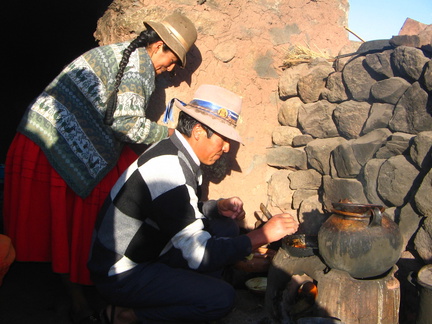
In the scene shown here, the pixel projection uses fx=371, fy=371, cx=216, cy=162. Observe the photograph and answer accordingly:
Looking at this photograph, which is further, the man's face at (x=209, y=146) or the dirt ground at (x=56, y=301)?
the dirt ground at (x=56, y=301)

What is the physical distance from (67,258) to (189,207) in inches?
45.8

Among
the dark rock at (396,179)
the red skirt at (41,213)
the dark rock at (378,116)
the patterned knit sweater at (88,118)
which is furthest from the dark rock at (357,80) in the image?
the red skirt at (41,213)

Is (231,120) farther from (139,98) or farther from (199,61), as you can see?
(199,61)

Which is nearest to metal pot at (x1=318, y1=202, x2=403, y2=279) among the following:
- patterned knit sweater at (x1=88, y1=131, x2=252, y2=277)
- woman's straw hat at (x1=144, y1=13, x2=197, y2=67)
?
patterned knit sweater at (x1=88, y1=131, x2=252, y2=277)

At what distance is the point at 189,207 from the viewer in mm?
1994

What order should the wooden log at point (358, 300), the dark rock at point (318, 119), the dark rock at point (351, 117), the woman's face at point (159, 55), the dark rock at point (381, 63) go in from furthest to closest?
the dark rock at point (318, 119) → the dark rock at point (351, 117) → the dark rock at point (381, 63) → the woman's face at point (159, 55) → the wooden log at point (358, 300)

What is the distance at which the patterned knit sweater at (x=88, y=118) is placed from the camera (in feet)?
8.27

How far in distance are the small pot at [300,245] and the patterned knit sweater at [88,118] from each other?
48.8 inches

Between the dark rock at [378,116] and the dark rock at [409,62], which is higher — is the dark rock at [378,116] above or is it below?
below

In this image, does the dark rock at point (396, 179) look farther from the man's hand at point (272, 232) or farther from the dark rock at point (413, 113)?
the man's hand at point (272, 232)

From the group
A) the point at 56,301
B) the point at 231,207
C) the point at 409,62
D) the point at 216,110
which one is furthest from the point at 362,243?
the point at 56,301

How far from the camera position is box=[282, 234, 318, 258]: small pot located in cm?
250

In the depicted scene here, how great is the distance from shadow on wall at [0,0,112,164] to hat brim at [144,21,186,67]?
2.55 m

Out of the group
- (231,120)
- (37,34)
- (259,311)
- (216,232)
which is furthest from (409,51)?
(37,34)
